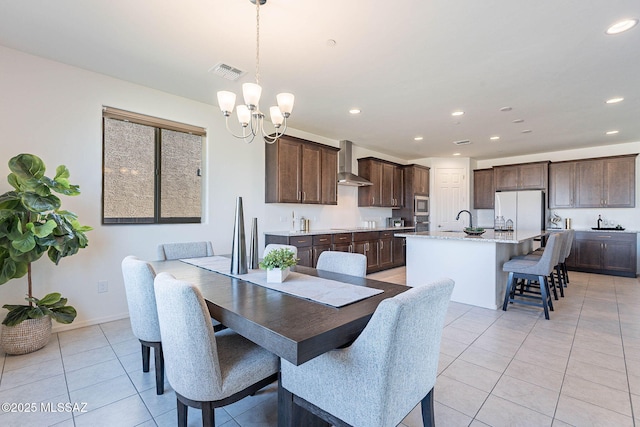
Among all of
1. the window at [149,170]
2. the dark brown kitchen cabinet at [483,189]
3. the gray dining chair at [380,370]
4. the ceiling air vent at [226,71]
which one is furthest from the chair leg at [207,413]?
the dark brown kitchen cabinet at [483,189]

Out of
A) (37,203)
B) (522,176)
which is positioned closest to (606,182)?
(522,176)

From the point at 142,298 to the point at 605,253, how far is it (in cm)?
762

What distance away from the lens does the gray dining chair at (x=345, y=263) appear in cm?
215

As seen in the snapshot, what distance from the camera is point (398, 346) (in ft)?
3.44

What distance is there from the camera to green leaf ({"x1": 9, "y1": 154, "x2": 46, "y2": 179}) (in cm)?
236

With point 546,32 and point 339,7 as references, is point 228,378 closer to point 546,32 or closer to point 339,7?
point 339,7

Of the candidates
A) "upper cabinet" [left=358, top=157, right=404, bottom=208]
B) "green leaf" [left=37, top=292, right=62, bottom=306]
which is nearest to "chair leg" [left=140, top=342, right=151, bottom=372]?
"green leaf" [left=37, top=292, right=62, bottom=306]

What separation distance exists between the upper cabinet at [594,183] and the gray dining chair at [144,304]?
25.2 feet

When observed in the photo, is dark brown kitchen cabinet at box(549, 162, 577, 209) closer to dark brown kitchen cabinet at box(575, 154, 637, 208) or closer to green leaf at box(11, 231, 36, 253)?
dark brown kitchen cabinet at box(575, 154, 637, 208)

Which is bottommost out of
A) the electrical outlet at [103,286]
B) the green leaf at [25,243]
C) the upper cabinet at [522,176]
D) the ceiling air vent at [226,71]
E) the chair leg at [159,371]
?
the chair leg at [159,371]

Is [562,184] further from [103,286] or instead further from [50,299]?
[50,299]

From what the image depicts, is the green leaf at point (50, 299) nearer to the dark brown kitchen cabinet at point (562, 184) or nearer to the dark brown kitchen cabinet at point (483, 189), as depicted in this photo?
the dark brown kitchen cabinet at point (483, 189)

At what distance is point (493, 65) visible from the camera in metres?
2.83

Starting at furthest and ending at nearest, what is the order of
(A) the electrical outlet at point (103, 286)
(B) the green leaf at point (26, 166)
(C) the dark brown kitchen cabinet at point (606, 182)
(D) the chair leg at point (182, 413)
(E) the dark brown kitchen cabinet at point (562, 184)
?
(E) the dark brown kitchen cabinet at point (562, 184) → (C) the dark brown kitchen cabinet at point (606, 182) → (A) the electrical outlet at point (103, 286) → (B) the green leaf at point (26, 166) → (D) the chair leg at point (182, 413)
